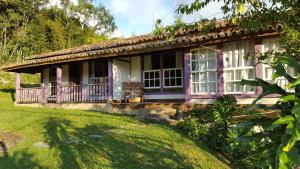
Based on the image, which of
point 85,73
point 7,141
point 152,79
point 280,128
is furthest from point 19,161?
point 85,73

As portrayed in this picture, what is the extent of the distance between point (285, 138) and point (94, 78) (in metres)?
17.7

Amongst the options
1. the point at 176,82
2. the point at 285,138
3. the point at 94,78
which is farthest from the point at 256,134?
the point at 94,78

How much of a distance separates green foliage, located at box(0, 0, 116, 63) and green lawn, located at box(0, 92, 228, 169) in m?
29.5

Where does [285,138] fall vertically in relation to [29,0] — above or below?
below

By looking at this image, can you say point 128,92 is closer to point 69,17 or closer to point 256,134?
point 256,134

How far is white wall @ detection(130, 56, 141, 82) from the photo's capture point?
57.5 ft

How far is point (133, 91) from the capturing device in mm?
16781

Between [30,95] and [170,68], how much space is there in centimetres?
850

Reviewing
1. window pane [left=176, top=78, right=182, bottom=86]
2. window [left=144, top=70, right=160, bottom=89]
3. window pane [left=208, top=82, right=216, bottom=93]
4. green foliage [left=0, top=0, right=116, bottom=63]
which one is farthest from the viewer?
green foliage [left=0, top=0, right=116, bottom=63]

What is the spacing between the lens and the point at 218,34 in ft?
41.8

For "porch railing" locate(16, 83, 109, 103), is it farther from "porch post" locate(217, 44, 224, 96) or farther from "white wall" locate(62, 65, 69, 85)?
"porch post" locate(217, 44, 224, 96)

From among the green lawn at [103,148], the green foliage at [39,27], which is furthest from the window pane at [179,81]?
the green foliage at [39,27]

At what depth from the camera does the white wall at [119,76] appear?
674 inches

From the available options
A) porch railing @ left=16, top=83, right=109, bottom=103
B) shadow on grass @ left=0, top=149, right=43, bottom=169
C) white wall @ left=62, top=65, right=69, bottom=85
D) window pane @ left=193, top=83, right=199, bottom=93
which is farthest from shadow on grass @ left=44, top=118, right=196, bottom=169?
white wall @ left=62, top=65, right=69, bottom=85
